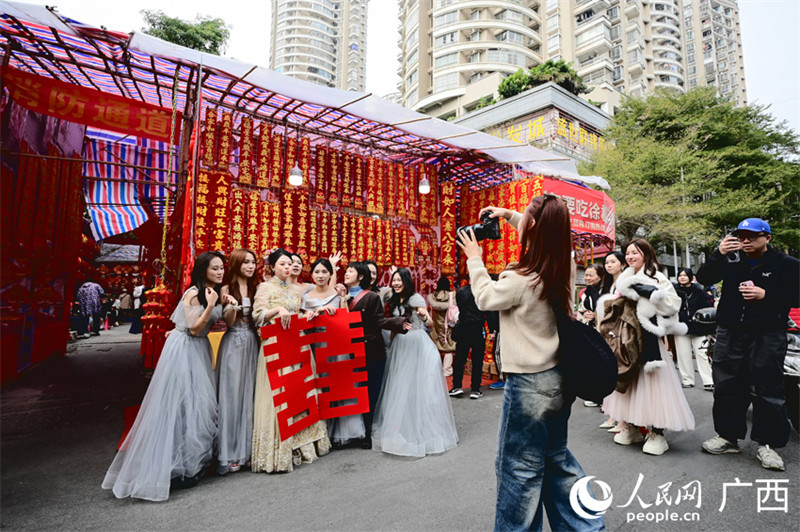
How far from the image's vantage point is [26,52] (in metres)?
4.18

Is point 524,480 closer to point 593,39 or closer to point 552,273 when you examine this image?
point 552,273

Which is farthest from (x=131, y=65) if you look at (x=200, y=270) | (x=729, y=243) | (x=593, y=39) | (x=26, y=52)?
(x=593, y=39)

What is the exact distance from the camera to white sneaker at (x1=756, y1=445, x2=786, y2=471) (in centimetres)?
320

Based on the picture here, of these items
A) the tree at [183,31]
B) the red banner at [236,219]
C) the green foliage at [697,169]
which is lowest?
the red banner at [236,219]

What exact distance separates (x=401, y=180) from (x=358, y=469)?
18.0 ft

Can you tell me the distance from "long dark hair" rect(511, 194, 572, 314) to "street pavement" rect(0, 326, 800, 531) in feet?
5.37

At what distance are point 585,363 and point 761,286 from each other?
2.80 m

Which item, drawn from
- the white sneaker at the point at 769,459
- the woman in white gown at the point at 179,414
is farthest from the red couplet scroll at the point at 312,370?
the white sneaker at the point at 769,459

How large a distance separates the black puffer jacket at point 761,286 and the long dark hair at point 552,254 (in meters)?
2.72

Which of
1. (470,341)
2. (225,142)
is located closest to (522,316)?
(470,341)

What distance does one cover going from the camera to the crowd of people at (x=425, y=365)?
6.42 ft

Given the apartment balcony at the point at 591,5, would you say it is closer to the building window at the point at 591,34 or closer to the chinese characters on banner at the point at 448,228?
the building window at the point at 591,34

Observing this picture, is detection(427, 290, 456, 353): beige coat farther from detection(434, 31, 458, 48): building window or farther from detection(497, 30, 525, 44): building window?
detection(497, 30, 525, 44): building window

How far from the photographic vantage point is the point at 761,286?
11.1ft
